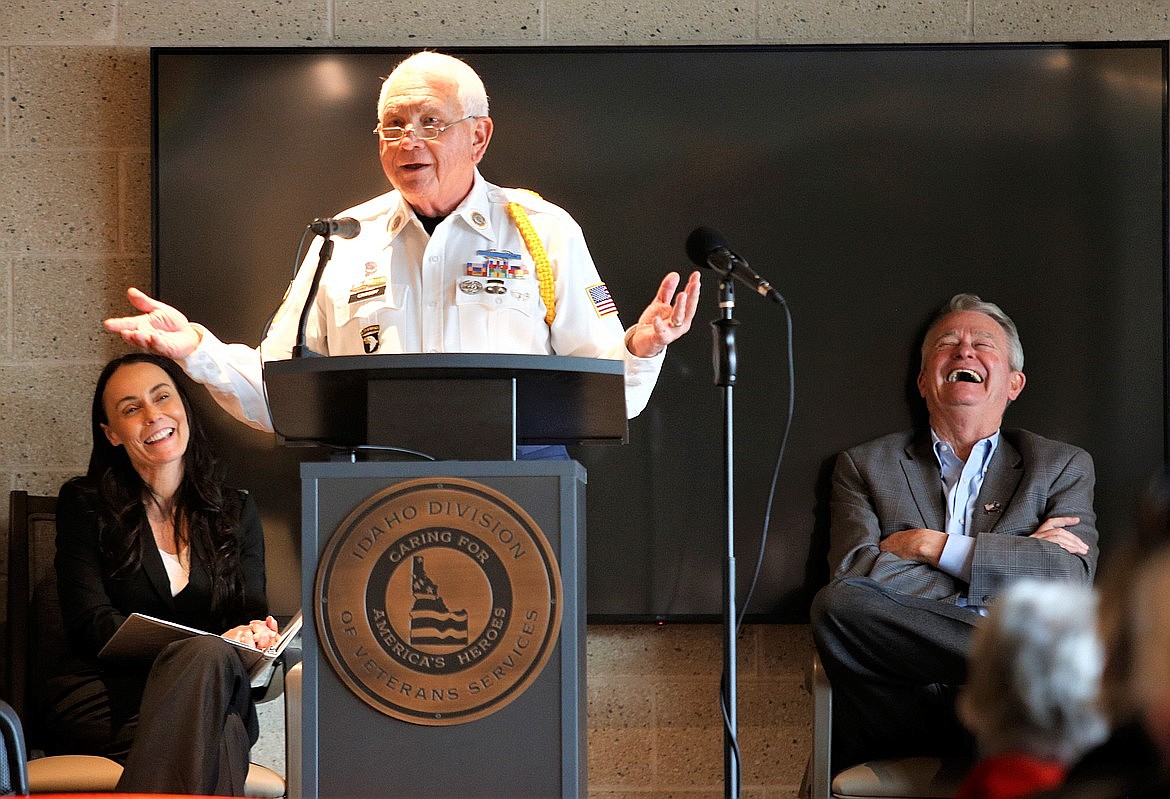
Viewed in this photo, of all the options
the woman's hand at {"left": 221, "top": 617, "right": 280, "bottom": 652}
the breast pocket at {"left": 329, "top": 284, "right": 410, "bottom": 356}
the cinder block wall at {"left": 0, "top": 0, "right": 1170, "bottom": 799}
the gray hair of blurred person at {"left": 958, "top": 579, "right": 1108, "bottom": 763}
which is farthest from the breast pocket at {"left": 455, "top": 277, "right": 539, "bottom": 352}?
the gray hair of blurred person at {"left": 958, "top": 579, "right": 1108, "bottom": 763}

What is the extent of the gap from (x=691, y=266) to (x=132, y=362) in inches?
55.2

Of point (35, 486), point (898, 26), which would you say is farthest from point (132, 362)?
point (898, 26)

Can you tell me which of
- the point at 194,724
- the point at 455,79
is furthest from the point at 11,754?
the point at 455,79

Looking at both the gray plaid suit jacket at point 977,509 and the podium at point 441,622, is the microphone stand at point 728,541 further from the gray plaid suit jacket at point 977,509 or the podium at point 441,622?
Answer: the gray plaid suit jacket at point 977,509

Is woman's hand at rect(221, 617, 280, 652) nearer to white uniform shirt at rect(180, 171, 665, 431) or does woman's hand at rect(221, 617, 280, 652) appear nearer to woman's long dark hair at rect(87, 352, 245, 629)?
woman's long dark hair at rect(87, 352, 245, 629)

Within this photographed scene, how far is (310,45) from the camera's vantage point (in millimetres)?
3646

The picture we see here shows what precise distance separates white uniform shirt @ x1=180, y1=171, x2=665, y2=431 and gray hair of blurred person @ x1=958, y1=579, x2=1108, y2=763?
6.28 ft

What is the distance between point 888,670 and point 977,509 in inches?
22.1

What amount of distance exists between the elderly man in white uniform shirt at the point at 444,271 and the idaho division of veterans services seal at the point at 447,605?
778 millimetres

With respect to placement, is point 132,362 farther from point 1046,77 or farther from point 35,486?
point 1046,77

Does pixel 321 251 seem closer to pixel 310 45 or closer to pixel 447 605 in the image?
pixel 447 605

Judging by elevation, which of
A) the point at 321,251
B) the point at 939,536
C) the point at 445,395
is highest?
the point at 321,251

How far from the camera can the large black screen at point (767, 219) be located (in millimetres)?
3494

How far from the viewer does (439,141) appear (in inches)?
108
